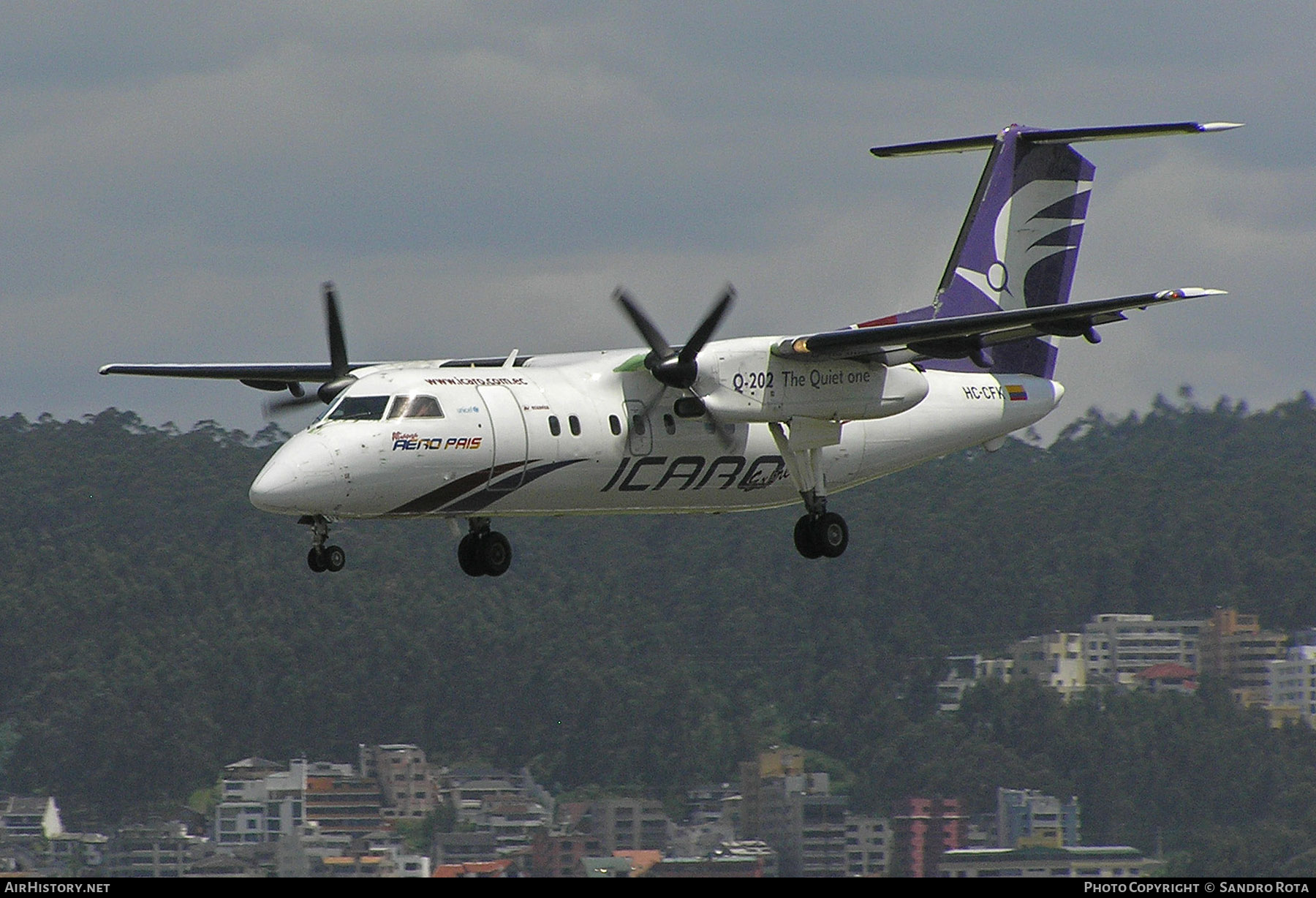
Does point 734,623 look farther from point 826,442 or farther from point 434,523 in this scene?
point 826,442

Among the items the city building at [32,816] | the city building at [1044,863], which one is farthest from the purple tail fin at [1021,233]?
the city building at [32,816]

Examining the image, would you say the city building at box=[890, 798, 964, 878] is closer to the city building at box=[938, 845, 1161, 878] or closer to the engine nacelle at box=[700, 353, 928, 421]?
the city building at box=[938, 845, 1161, 878]

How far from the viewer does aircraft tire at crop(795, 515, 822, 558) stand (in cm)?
2867

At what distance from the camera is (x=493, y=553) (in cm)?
2788

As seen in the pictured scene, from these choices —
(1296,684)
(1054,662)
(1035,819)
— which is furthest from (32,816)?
(1296,684)

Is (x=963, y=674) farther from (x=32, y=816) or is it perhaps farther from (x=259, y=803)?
(x=32, y=816)

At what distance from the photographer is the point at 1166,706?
5550 centimetres

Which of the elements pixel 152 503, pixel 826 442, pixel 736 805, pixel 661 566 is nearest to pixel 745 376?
pixel 826 442

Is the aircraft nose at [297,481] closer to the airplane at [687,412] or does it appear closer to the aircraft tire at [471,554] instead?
the airplane at [687,412]

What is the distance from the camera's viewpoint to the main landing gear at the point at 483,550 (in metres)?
27.8

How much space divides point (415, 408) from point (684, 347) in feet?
11.6

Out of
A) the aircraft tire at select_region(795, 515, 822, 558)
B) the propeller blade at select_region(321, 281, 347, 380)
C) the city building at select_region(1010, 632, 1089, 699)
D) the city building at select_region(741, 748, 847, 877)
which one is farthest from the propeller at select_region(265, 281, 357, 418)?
the city building at select_region(1010, 632, 1089, 699)

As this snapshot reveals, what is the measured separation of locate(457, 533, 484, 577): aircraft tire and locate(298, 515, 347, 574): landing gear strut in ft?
9.63

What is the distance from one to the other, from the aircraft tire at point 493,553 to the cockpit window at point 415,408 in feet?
10.1
